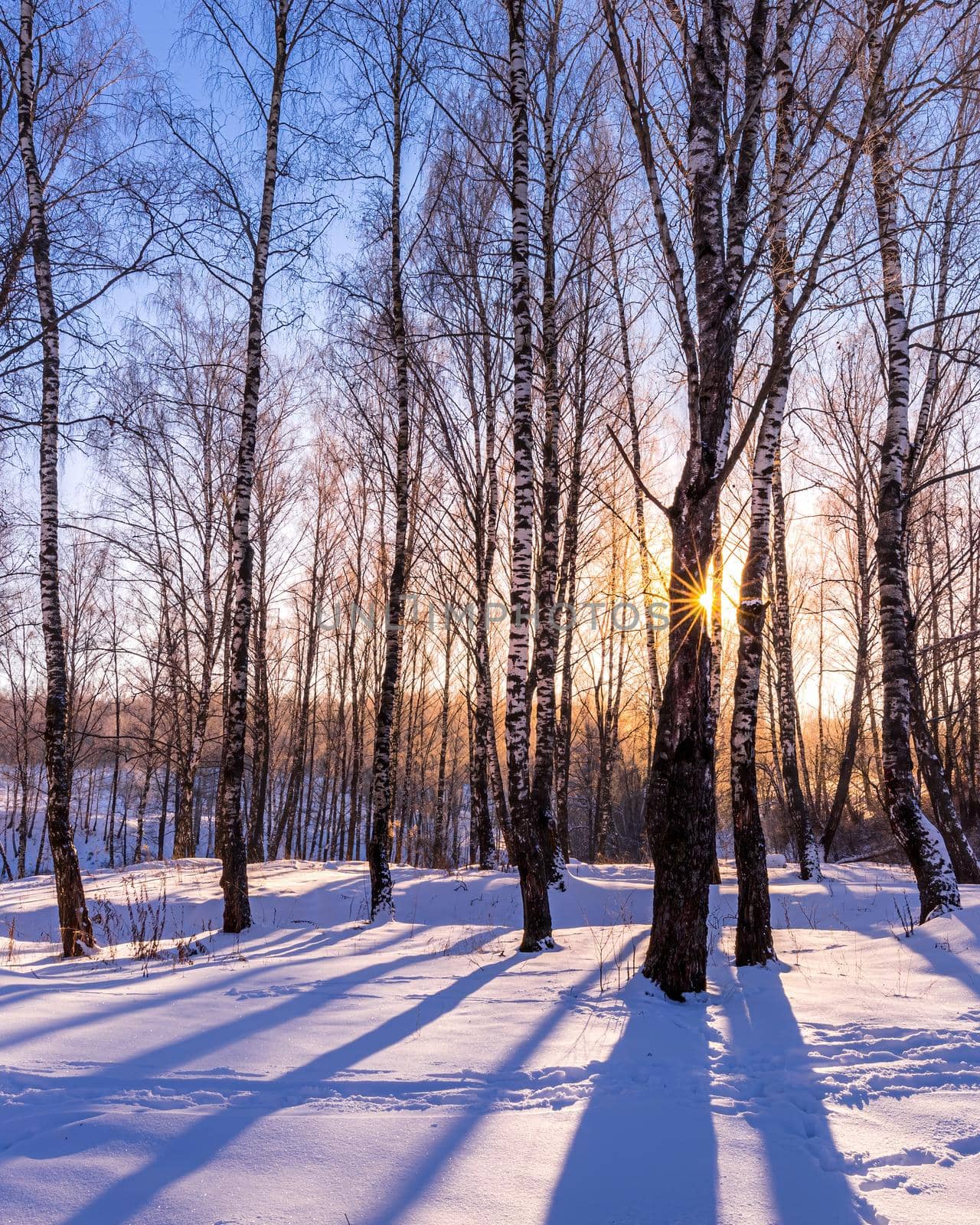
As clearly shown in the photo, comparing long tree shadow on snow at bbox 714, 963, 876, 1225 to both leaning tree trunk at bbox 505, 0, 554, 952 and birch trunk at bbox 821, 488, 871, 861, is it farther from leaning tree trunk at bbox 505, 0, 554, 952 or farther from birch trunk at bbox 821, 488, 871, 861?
birch trunk at bbox 821, 488, 871, 861

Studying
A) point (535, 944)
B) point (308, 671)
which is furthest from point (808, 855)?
point (308, 671)

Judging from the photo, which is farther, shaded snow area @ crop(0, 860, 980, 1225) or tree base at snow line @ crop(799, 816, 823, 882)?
tree base at snow line @ crop(799, 816, 823, 882)

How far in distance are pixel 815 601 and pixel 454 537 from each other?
49.5 feet

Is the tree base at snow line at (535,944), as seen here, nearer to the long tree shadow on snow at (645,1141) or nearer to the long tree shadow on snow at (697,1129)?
the long tree shadow on snow at (697,1129)

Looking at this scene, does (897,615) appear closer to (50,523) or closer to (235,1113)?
(235,1113)

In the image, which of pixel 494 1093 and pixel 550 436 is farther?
pixel 550 436

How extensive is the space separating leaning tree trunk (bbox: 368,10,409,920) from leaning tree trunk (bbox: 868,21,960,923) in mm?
5866

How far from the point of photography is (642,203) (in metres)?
9.06

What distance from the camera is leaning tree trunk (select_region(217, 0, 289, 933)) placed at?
8.38 m

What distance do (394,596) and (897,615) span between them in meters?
6.30

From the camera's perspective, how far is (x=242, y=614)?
8.55m

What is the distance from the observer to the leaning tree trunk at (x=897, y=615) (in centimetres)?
667

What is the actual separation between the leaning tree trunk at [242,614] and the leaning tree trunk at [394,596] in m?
1.77

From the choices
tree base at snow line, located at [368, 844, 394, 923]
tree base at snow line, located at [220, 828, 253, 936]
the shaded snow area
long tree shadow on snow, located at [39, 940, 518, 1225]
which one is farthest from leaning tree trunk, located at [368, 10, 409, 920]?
long tree shadow on snow, located at [39, 940, 518, 1225]
